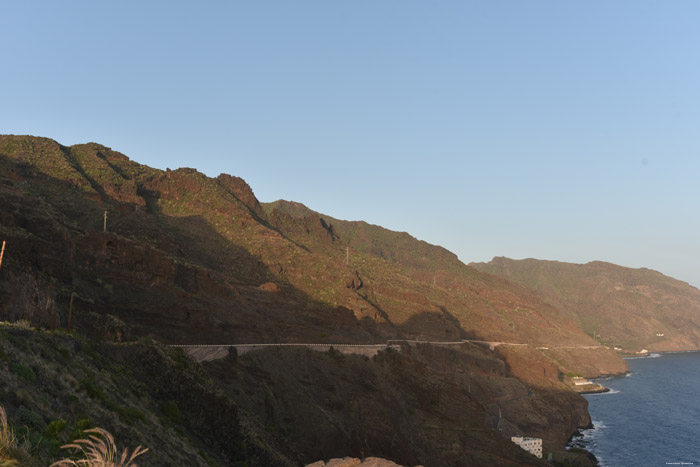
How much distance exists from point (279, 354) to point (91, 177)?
3346 inches

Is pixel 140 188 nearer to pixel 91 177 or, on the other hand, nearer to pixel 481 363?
pixel 91 177

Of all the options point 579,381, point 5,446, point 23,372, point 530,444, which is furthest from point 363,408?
point 579,381

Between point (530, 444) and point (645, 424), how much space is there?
148 ft

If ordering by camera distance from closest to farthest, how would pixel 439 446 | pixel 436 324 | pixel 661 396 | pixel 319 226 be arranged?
pixel 439 446 → pixel 436 324 → pixel 661 396 → pixel 319 226

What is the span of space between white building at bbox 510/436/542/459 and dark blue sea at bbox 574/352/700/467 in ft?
36.4

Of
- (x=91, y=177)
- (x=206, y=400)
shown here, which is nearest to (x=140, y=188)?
(x=91, y=177)

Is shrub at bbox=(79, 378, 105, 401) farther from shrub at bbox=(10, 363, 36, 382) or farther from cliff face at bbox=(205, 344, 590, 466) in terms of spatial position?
cliff face at bbox=(205, 344, 590, 466)

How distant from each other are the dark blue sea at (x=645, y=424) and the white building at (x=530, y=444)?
36.4 ft

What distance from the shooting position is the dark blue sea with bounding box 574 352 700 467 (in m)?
86.8

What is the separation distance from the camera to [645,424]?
4289 inches

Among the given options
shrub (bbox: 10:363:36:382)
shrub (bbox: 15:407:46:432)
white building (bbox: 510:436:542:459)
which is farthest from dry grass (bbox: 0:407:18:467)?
white building (bbox: 510:436:542:459)

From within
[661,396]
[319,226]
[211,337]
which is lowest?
[661,396]

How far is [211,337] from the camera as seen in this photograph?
58344 millimetres

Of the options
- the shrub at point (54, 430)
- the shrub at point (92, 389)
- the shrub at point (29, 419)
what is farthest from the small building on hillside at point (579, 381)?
the shrub at point (54, 430)
